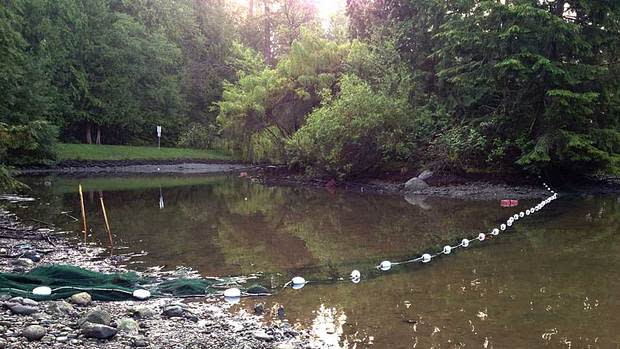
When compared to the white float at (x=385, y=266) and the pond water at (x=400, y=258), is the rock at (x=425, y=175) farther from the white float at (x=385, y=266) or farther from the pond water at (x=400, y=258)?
the white float at (x=385, y=266)

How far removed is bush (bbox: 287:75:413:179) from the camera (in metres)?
22.1

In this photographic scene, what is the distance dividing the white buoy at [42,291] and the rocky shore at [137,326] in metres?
0.26

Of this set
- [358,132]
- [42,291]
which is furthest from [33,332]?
[358,132]

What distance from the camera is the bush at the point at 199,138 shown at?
42062 millimetres

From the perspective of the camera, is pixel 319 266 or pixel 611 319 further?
pixel 319 266

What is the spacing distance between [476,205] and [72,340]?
44.4 ft

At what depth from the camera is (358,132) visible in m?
22.2

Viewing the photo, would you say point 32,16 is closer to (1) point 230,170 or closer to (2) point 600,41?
(1) point 230,170

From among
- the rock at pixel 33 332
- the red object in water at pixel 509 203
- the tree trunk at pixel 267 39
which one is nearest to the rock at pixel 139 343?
the rock at pixel 33 332

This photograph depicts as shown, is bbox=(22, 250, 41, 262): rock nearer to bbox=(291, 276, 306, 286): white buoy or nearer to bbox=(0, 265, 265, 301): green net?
bbox=(0, 265, 265, 301): green net

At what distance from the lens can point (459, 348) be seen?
17.6ft

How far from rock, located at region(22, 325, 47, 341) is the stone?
0.36 m

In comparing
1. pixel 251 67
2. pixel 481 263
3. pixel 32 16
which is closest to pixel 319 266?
pixel 481 263

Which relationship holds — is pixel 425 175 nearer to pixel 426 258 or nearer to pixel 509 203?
pixel 509 203
